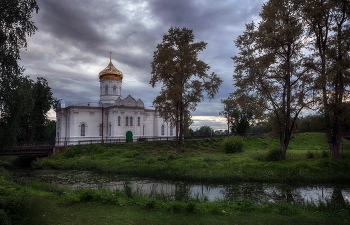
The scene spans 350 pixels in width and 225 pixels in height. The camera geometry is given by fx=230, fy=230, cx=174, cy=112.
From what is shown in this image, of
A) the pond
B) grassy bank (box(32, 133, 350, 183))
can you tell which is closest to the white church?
grassy bank (box(32, 133, 350, 183))

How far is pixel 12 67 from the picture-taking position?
12.4m

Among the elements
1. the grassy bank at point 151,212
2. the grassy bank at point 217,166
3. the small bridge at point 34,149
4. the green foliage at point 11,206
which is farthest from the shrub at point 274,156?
the small bridge at point 34,149

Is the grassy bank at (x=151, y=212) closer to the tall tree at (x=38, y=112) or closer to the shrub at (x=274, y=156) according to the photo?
the shrub at (x=274, y=156)

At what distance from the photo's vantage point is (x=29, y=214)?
6801 mm

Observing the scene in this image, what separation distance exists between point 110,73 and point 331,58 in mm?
29323

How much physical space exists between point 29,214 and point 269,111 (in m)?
15.6

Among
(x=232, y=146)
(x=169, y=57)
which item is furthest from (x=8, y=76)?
(x=232, y=146)

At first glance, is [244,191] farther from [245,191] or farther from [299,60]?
[299,60]

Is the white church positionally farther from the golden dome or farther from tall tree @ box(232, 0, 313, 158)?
tall tree @ box(232, 0, 313, 158)

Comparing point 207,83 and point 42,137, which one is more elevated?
point 207,83

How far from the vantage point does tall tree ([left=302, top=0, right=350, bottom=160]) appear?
14008 millimetres

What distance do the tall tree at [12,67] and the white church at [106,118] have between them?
17.1 meters

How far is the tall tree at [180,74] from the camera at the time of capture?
22.2m

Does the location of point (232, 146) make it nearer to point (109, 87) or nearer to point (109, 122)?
point (109, 122)
